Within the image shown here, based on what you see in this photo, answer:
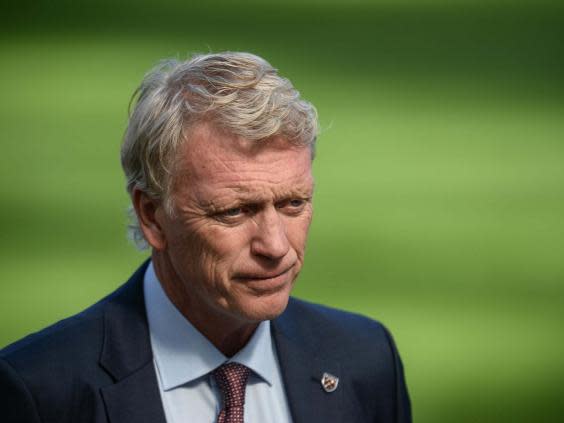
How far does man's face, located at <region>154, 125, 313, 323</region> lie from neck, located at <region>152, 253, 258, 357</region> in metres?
0.08

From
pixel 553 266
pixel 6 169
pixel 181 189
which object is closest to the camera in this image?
pixel 181 189

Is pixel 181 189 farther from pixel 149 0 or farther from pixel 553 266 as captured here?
pixel 553 266

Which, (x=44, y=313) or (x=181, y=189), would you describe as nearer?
(x=181, y=189)

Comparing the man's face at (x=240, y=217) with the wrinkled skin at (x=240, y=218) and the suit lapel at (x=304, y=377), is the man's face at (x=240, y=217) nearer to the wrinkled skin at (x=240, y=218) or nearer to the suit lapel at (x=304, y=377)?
the wrinkled skin at (x=240, y=218)

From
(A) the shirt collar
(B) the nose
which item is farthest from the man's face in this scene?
(A) the shirt collar

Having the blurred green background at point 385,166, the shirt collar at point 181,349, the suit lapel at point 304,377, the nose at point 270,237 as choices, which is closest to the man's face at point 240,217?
the nose at point 270,237

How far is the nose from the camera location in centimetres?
165

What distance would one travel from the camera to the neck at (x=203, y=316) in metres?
1.80

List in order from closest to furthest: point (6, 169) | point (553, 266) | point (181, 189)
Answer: point (181, 189) → point (6, 169) → point (553, 266)

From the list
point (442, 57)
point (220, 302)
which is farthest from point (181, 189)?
point (442, 57)

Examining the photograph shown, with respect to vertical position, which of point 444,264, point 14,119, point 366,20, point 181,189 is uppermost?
point 366,20

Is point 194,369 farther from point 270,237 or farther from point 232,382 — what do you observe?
point 270,237

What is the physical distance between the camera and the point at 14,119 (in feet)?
8.02

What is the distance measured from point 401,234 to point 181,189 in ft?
3.15
